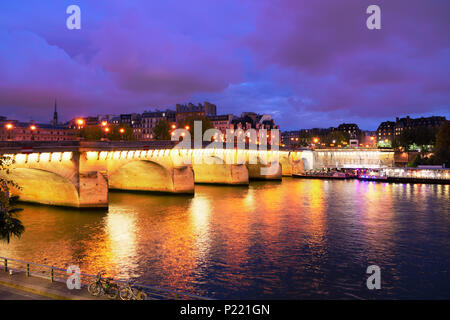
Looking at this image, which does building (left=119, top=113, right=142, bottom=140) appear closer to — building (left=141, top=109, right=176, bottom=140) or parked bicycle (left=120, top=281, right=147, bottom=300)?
building (left=141, top=109, right=176, bottom=140)

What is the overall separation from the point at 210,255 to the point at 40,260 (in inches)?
351

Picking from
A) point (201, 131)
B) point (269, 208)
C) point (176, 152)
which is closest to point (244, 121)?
point (201, 131)

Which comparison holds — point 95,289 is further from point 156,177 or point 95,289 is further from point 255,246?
point 156,177

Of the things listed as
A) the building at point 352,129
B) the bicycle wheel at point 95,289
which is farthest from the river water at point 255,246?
the building at point 352,129

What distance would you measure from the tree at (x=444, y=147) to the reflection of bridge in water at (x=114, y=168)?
34.0 m

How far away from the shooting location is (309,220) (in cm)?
3039

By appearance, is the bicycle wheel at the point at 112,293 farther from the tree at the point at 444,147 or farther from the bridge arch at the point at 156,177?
the tree at the point at 444,147

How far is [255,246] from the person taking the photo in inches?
880

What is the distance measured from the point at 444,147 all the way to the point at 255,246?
70.8 meters

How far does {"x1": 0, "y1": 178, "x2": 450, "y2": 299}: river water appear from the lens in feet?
53.2

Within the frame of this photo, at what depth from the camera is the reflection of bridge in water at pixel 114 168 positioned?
30391mm

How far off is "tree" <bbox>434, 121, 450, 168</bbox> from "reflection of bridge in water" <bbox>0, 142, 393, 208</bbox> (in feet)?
111

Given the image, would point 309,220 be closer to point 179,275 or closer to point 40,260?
point 179,275

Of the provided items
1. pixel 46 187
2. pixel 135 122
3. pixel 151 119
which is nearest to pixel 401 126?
pixel 151 119
